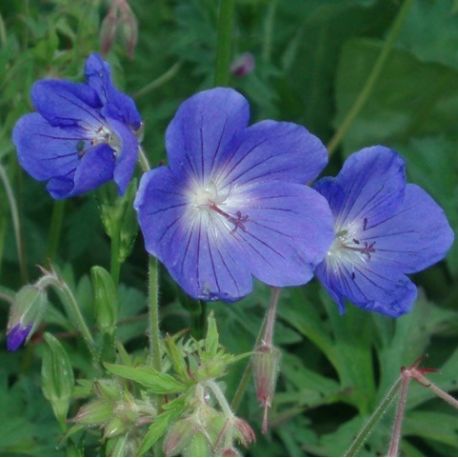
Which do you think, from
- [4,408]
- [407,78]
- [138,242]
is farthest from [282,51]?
[4,408]

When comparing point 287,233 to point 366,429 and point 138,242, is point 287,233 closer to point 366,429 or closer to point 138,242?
point 366,429

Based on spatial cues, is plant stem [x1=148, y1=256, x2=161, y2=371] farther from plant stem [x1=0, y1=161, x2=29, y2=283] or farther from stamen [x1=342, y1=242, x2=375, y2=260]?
plant stem [x1=0, y1=161, x2=29, y2=283]

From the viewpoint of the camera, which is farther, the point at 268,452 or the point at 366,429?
the point at 268,452

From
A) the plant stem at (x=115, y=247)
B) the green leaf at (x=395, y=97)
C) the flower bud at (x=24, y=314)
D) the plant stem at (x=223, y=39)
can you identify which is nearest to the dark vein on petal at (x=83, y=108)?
the plant stem at (x=115, y=247)

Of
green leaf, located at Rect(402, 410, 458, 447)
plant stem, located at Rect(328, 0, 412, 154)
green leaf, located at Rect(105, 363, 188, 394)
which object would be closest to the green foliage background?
green leaf, located at Rect(402, 410, 458, 447)

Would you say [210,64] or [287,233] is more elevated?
[287,233]

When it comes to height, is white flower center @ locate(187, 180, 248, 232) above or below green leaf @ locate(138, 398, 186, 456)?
above

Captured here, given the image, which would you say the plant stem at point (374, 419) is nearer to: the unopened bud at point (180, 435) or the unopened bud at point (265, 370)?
the unopened bud at point (265, 370)
